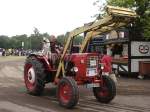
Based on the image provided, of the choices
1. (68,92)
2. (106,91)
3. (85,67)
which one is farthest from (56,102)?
(106,91)

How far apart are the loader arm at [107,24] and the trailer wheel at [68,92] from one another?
921mm

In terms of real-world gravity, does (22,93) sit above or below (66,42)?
below

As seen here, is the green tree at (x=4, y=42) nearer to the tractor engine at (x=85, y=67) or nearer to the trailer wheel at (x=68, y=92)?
the tractor engine at (x=85, y=67)

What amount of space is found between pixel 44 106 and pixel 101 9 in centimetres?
1994

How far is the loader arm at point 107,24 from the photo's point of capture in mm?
12273

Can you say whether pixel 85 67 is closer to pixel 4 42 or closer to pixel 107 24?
pixel 107 24

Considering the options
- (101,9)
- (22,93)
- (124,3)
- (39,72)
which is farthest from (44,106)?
(101,9)

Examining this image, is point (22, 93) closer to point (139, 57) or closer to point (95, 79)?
point (95, 79)

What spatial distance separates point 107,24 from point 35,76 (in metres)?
3.18

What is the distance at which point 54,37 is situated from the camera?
14.9 meters

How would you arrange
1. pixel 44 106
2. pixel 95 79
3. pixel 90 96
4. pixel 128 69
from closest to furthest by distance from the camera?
1. pixel 44 106
2. pixel 95 79
3. pixel 90 96
4. pixel 128 69

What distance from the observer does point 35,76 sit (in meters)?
14.3

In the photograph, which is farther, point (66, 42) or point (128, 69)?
point (128, 69)

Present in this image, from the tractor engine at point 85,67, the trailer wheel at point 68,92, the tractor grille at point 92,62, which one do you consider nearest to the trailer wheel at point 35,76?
the tractor engine at point 85,67
